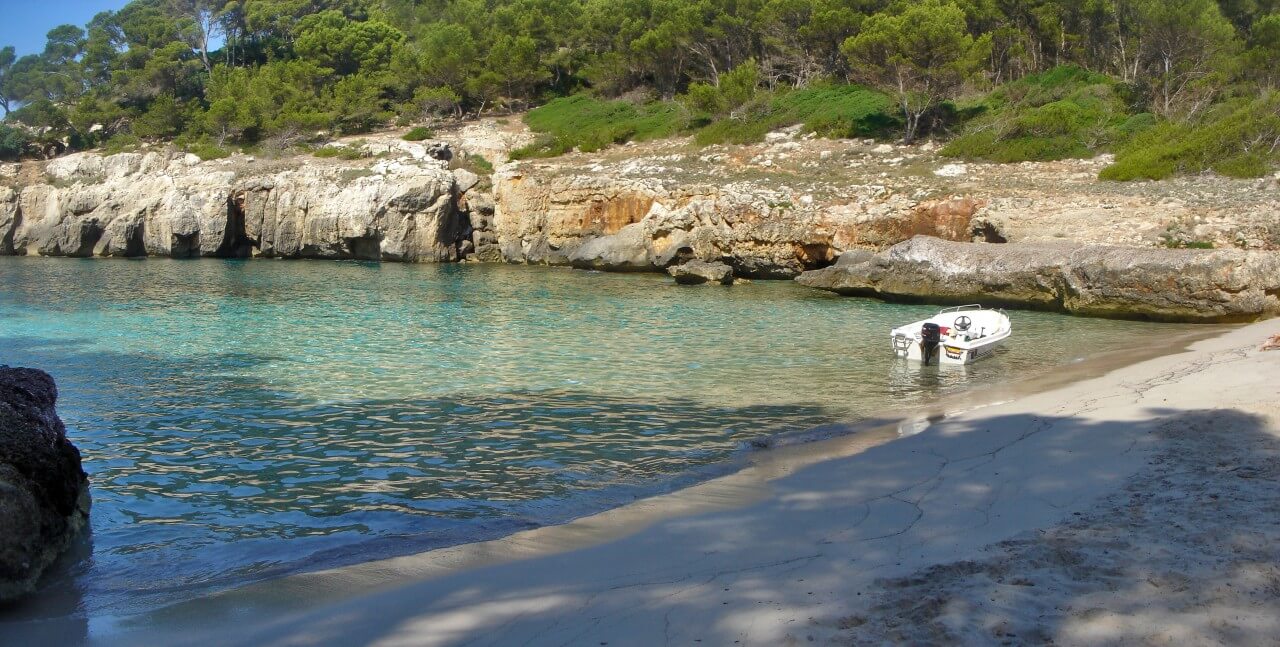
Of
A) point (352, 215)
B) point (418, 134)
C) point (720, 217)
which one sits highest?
point (418, 134)

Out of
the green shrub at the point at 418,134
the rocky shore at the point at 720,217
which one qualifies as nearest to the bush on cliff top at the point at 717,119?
the rocky shore at the point at 720,217

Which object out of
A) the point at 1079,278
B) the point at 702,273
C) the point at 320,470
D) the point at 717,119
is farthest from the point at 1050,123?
the point at 320,470

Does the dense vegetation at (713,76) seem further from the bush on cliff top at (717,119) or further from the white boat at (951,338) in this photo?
the white boat at (951,338)

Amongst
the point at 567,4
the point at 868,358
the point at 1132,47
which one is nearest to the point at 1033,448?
the point at 868,358

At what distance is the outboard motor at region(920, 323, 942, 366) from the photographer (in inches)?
522

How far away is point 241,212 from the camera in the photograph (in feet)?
120

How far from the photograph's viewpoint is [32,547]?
5.54 metres

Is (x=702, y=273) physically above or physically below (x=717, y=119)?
below

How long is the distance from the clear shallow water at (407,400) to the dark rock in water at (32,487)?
0.27 m

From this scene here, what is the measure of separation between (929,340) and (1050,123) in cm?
2008

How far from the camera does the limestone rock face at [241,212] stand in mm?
33875

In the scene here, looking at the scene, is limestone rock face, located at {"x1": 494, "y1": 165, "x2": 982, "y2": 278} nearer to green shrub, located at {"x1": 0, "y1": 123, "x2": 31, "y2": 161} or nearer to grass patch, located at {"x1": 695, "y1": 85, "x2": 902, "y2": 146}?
grass patch, located at {"x1": 695, "y1": 85, "x2": 902, "y2": 146}

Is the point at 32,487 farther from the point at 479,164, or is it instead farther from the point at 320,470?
the point at 479,164

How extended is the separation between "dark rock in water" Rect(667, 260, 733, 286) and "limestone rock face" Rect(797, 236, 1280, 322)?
3651 millimetres
